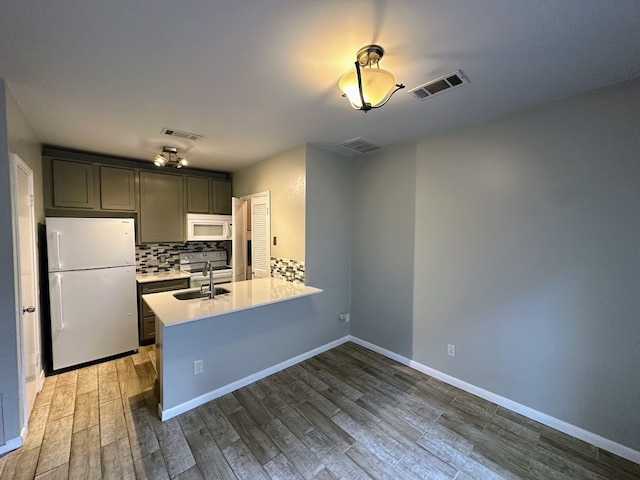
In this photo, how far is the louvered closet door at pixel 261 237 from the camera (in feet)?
11.8

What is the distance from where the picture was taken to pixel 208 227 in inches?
165

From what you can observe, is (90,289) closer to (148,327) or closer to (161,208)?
(148,327)

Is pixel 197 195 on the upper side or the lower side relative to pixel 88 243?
upper

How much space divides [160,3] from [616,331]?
329cm

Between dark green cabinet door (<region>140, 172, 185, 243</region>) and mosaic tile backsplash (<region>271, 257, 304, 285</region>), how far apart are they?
161 centimetres

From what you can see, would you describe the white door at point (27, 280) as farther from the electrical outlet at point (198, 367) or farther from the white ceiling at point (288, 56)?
the electrical outlet at point (198, 367)

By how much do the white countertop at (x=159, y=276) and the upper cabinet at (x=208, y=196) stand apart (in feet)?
3.19

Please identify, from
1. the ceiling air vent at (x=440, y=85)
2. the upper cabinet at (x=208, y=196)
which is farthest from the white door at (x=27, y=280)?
the ceiling air vent at (x=440, y=85)

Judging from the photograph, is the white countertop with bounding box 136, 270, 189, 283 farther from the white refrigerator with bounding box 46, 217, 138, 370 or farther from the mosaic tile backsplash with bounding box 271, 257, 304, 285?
the mosaic tile backsplash with bounding box 271, 257, 304, 285

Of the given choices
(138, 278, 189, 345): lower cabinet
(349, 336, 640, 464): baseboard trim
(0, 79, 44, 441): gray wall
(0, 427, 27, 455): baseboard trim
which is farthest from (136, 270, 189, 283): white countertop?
(349, 336, 640, 464): baseboard trim

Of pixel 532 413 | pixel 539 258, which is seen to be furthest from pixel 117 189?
pixel 532 413

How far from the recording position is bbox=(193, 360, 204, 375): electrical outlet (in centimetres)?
232

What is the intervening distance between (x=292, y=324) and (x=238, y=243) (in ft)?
5.48

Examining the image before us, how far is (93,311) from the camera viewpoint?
301 cm
